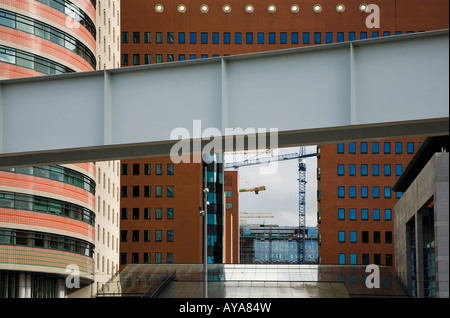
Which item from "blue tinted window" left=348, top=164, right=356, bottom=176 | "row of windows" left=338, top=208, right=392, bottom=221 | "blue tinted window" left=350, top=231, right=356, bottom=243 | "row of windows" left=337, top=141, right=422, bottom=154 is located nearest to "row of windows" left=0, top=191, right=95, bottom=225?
"row of windows" left=338, top=208, right=392, bottom=221

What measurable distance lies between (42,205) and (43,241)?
221 centimetres

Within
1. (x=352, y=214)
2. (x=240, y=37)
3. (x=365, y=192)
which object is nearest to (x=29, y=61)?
(x=240, y=37)

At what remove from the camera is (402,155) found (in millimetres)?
99438

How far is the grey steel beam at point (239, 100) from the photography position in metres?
15.2

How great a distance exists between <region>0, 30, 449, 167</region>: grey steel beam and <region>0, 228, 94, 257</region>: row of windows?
105ft

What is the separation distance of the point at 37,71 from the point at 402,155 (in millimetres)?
57248

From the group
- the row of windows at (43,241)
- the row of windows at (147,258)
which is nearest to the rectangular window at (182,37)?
the row of windows at (147,258)

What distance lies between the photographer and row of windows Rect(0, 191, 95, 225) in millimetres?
49750

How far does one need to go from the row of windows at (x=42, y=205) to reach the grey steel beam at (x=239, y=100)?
32.2 meters

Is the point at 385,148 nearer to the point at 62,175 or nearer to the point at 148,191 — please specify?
the point at 148,191

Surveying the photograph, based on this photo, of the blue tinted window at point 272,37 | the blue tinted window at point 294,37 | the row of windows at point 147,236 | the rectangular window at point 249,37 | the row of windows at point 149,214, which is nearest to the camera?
the row of windows at point 147,236

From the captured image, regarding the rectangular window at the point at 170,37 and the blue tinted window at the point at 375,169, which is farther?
the rectangular window at the point at 170,37

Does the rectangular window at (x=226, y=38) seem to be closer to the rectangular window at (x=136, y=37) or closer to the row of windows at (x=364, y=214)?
the rectangular window at (x=136, y=37)

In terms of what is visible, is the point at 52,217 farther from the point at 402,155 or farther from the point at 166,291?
the point at 402,155
